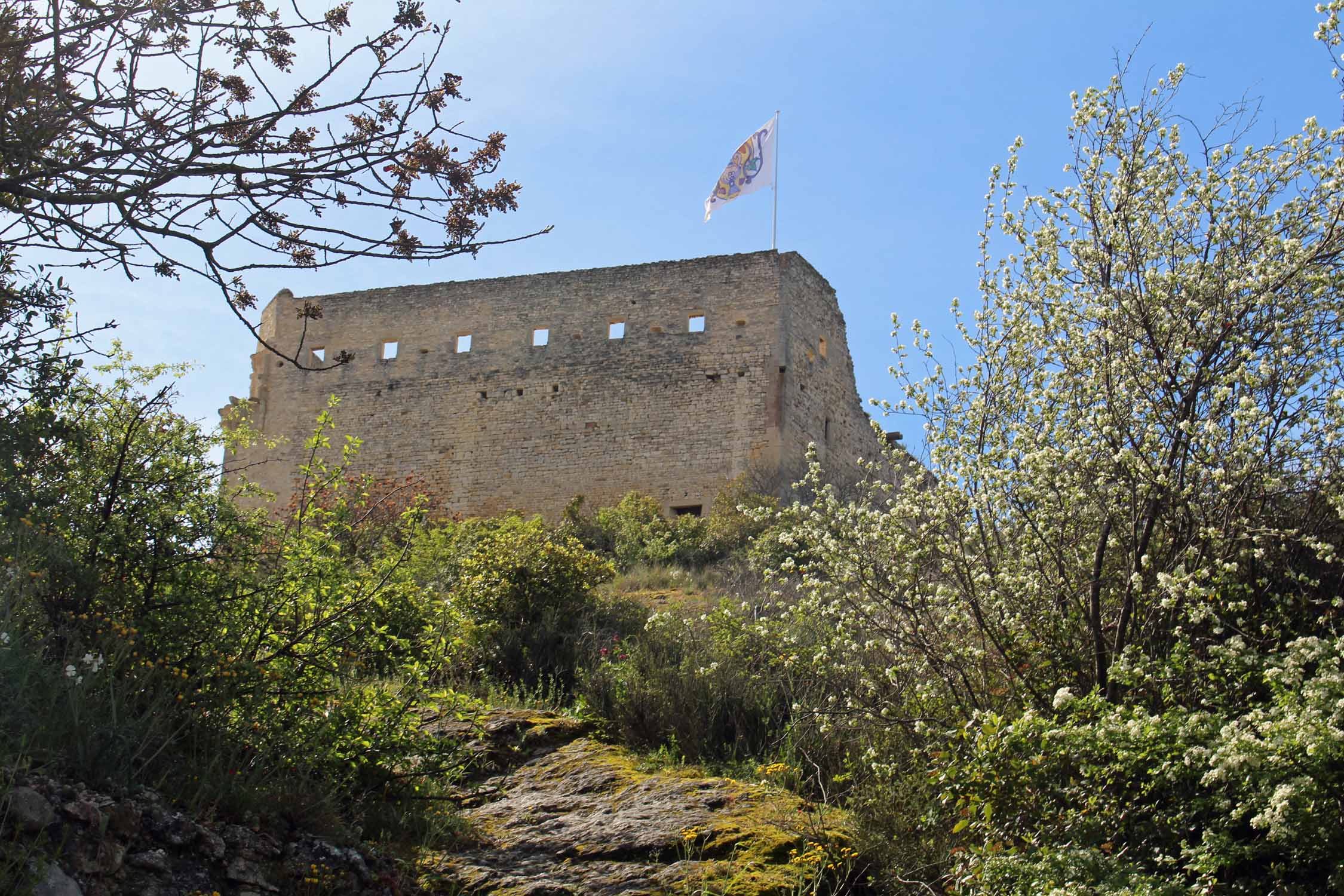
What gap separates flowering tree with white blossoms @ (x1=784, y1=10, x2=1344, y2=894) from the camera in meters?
5.30

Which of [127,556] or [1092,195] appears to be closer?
[127,556]

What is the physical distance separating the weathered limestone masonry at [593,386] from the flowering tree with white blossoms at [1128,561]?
1225 centimetres

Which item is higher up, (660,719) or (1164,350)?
(1164,350)

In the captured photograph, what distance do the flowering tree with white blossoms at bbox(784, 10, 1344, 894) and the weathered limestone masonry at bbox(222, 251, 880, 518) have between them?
40.2 feet

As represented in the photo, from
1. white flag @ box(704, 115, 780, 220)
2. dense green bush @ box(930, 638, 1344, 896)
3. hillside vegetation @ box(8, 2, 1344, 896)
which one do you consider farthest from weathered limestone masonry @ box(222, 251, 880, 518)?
dense green bush @ box(930, 638, 1344, 896)

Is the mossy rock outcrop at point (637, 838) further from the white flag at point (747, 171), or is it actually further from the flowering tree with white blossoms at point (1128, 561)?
the white flag at point (747, 171)

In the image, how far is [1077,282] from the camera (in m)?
7.21

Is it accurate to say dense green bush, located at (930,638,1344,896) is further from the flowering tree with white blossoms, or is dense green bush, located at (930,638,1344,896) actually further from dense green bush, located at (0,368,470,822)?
dense green bush, located at (0,368,470,822)

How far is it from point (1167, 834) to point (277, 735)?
4.11m

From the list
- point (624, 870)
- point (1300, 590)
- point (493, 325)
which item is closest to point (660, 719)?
point (624, 870)

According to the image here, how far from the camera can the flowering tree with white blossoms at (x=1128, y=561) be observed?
5.30 metres

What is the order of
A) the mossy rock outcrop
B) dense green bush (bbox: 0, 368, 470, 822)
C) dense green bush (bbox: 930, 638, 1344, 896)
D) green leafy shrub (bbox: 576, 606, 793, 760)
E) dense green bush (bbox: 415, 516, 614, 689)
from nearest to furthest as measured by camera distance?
dense green bush (bbox: 930, 638, 1344, 896), dense green bush (bbox: 0, 368, 470, 822), the mossy rock outcrop, green leafy shrub (bbox: 576, 606, 793, 760), dense green bush (bbox: 415, 516, 614, 689)

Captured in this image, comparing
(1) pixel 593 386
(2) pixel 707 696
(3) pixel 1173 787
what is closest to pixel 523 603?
(2) pixel 707 696

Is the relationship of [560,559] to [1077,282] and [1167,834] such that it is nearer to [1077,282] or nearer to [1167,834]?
[1077,282]
